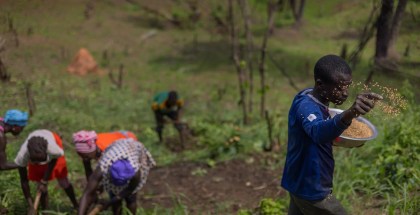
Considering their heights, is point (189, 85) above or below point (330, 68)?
below

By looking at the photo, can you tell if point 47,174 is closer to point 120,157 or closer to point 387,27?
point 120,157

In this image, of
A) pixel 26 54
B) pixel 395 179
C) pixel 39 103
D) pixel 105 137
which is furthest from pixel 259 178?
pixel 26 54

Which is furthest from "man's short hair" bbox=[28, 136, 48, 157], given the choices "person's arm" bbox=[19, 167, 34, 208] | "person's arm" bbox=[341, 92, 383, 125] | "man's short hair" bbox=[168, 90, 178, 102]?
"man's short hair" bbox=[168, 90, 178, 102]

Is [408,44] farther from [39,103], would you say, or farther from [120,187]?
[39,103]

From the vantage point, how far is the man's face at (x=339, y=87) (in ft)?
7.04

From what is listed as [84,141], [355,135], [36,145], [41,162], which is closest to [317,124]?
[355,135]

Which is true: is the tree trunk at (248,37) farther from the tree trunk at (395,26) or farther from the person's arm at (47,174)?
the person's arm at (47,174)

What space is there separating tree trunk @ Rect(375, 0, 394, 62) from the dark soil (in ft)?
5.60

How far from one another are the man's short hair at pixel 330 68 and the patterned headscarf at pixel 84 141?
6.52 feet

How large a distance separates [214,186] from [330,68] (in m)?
3.23

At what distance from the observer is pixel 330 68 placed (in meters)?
2.15

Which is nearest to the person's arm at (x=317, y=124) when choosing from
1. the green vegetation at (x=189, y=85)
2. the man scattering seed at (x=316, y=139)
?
the man scattering seed at (x=316, y=139)

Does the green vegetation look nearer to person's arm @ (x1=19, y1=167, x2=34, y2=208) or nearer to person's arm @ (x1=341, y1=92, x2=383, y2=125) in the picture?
person's arm @ (x1=19, y1=167, x2=34, y2=208)

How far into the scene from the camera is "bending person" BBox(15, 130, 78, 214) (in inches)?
143
